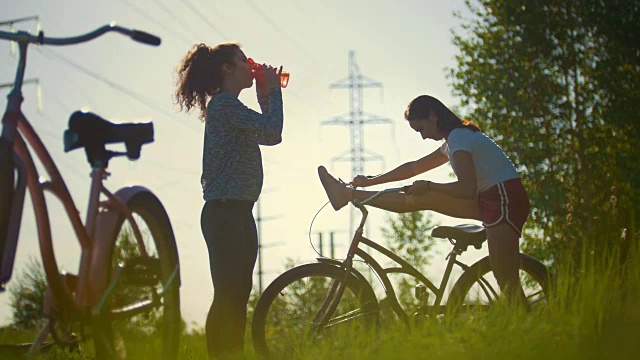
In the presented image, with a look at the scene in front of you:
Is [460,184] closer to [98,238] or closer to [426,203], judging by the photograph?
[426,203]

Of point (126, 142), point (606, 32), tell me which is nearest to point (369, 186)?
point (126, 142)

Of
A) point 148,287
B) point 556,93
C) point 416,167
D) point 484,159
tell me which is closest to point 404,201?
point 484,159

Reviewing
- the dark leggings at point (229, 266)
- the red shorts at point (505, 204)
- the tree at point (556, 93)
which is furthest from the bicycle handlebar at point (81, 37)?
the tree at point (556, 93)

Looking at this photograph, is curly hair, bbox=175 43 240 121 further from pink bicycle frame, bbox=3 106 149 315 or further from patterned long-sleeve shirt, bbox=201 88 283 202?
pink bicycle frame, bbox=3 106 149 315

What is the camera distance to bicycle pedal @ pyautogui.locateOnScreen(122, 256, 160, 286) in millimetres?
4414

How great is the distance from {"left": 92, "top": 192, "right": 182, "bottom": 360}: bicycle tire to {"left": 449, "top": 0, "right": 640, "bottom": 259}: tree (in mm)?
14833

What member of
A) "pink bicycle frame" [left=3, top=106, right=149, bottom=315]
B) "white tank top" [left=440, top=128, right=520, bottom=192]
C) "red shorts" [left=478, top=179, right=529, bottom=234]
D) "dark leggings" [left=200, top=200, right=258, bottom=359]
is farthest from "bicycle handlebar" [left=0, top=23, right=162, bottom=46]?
"red shorts" [left=478, top=179, right=529, bottom=234]

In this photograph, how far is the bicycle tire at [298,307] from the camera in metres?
6.12

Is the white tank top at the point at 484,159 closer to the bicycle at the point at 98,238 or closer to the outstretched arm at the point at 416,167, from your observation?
the outstretched arm at the point at 416,167

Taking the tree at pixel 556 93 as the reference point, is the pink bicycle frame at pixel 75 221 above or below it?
below

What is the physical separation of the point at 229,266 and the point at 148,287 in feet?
4.51

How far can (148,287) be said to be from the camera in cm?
452

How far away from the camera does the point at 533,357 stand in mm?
4879

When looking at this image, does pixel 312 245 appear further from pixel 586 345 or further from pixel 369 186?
pixel 586 345
